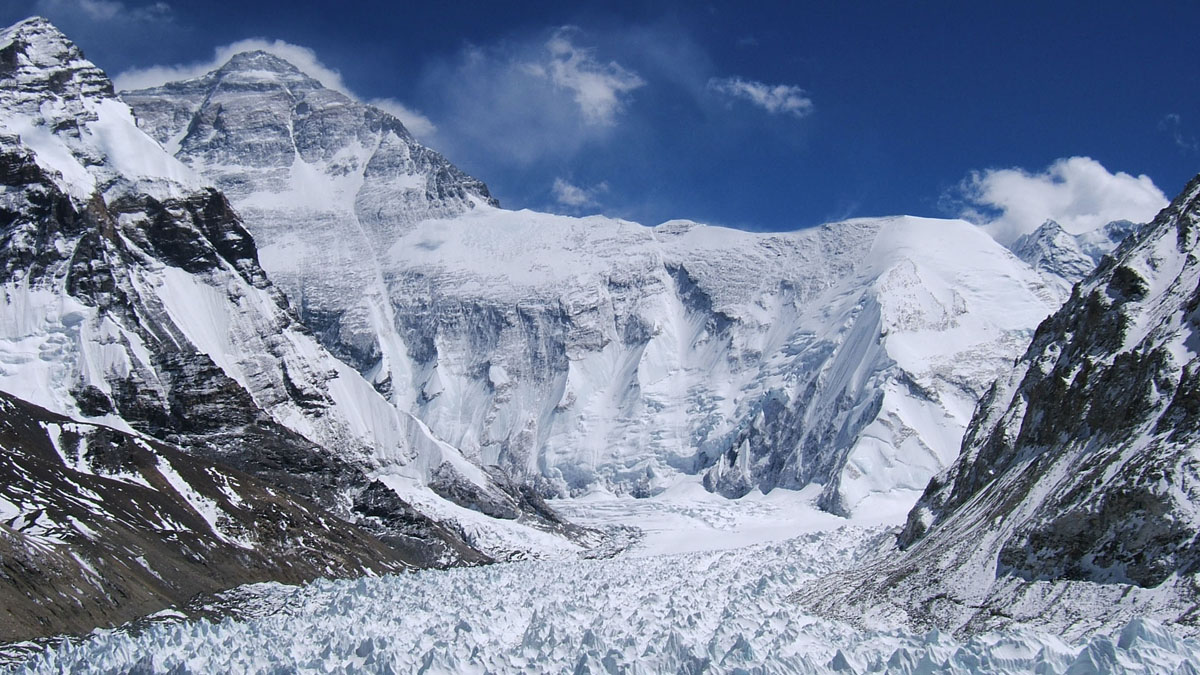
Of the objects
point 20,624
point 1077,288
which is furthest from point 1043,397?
point 20,624

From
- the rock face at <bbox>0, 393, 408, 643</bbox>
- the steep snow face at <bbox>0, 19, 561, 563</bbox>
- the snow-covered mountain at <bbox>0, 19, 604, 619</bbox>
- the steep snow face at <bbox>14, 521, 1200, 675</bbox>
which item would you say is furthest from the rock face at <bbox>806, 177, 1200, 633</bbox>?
the steep snow face at <bbox>0, 19, 561, 563</bbox>

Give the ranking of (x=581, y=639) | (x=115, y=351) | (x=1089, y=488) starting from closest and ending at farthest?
(x=581, y=639) < (x=1089, y=488) < (x=115, y=351)

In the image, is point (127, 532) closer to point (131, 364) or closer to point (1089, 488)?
point (131, 364)

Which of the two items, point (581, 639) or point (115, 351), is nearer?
point (581, 639)

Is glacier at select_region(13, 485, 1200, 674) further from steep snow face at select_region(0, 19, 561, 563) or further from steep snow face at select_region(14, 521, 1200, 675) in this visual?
steep snow face at select_region(0, 19, 561, 563)

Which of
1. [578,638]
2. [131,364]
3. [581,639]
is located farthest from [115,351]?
[581,639]

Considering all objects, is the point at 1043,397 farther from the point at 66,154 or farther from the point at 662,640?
the point at 66,154

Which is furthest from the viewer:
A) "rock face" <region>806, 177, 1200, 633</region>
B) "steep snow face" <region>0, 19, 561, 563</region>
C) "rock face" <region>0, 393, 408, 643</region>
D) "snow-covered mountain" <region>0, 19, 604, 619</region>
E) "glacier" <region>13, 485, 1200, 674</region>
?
"steep snow face" <region>0, 19, 561, 563</region>
